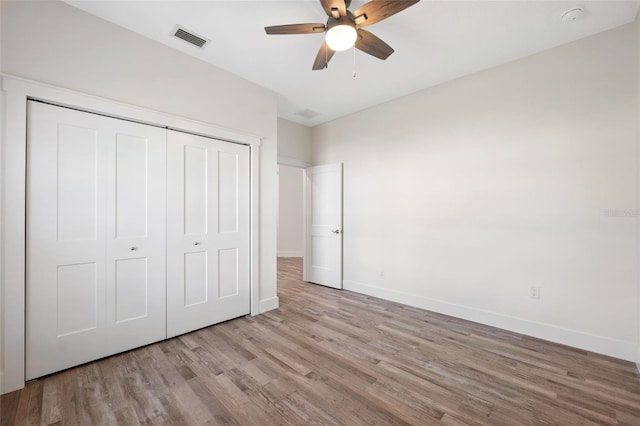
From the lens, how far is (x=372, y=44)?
2232 millimetres

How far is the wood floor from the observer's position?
5.64ft

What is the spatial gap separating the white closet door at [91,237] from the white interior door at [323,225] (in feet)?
9.07

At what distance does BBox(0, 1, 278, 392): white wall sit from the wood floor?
123cm

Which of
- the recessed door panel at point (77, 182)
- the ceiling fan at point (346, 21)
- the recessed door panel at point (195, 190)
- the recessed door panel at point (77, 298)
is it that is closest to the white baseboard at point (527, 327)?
the recessed door panel at point (195, 190)

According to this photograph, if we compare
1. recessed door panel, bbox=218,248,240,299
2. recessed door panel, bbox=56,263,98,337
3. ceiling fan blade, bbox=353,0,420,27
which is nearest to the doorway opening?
recessed door panel, bbox=218,248,240,299

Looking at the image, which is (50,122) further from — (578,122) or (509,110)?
(578,122)

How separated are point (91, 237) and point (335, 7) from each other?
2.72 meters

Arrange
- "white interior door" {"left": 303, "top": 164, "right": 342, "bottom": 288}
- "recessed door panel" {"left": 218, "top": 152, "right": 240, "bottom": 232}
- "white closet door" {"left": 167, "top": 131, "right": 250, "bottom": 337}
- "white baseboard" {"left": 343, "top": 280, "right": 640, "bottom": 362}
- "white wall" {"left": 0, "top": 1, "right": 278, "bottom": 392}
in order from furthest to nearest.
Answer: "white interior door" {"left": 303, "top": 164, "right": 342, "bottom": 288} < "recessed door panel" {"left": 218, "top": 152, "right": 240, "bottom": 232} < "white closet door" {"left": 167, "top": 131, "right": 250, "bottom": 337} < "white baseboard" {"left": 343, "top": 280, "right": 640, "bottom": 362} < "white wall" {"left": 0, "top": 1, "right": 278, "bottom": 392}

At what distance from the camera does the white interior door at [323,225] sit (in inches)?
185

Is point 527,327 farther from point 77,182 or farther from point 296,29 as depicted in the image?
point 77,182

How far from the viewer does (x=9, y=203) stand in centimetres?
192

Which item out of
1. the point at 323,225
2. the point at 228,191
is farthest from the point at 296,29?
the point at 323,225

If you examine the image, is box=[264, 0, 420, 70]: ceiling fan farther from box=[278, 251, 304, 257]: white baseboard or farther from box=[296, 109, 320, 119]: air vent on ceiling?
box=[278, 251, 304, 257]: white baseboard

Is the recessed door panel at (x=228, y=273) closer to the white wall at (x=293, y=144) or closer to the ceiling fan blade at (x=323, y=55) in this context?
the white wall at (x=293, y=144)
